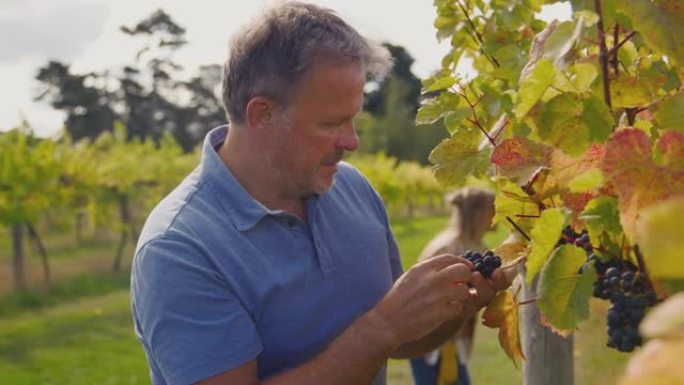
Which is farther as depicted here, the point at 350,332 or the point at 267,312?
the point at 267,312

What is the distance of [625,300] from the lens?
1.16 meters

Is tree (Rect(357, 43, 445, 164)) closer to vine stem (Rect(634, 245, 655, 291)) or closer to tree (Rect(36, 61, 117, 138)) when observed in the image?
tree (Rect(36, 61, 117, 138))

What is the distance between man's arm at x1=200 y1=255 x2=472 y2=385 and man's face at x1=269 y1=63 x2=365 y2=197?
1.18 feet

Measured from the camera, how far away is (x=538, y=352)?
250cm

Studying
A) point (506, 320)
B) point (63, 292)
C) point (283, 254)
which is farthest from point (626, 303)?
point (63, 292)

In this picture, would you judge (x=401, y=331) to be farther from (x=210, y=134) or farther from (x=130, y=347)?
(x=130, y=347)

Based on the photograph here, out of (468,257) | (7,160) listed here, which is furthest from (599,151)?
(7,160)

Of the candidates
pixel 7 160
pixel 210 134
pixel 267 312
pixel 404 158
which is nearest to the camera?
pixel 267 312

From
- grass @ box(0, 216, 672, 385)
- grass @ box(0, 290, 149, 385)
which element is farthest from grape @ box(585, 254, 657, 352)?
grass @ box(0, 290, 149, 385)

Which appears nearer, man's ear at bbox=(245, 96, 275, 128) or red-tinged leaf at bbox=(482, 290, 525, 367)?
red-tinged leaf at bbox=(482, 290, 525, 367)

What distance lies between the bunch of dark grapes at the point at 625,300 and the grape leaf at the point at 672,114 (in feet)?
0.61

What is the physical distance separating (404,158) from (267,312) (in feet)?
154

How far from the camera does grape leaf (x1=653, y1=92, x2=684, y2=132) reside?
115cm

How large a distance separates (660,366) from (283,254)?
172cm
